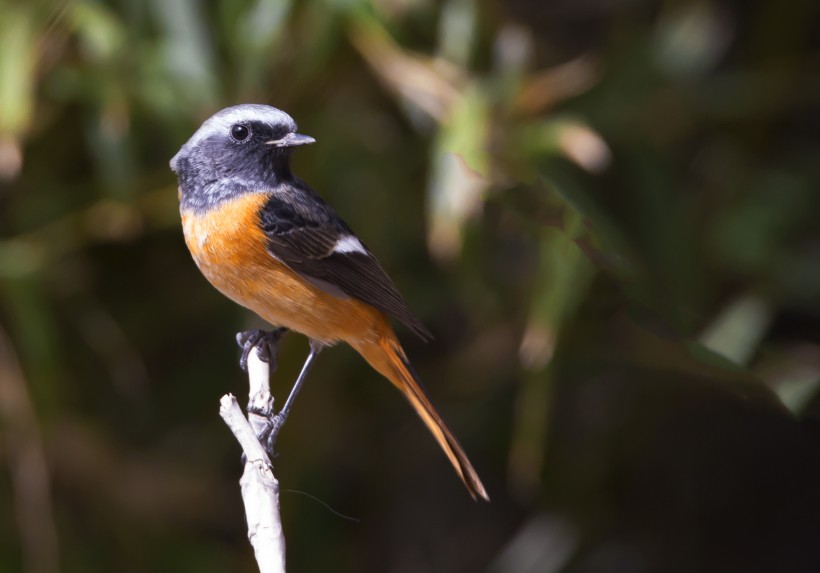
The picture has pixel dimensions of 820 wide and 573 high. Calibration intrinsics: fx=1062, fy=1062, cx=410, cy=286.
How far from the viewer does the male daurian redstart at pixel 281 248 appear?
3.84 feet

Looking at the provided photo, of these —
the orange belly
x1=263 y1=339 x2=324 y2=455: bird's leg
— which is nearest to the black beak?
the orange belly

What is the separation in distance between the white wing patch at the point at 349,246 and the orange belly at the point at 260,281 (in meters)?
0.07

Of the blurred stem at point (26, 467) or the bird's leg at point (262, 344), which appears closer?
the bird's leg at point (262, 344)

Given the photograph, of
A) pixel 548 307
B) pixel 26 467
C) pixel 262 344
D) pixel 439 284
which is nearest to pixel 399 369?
pixel 262 344

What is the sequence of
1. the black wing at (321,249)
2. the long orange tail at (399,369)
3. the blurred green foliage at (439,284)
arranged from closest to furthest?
the black wing at (321,249) → the long orange tail at (399,369) → the blurred green foliage at (439,284)

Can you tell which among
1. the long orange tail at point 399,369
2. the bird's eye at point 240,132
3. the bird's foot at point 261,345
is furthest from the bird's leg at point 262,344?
the bird's eye at point 240,132

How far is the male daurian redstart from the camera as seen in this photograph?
1172 mm

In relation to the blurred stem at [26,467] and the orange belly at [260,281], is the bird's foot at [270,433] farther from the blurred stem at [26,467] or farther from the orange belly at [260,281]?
the blurred stem at [26,467]

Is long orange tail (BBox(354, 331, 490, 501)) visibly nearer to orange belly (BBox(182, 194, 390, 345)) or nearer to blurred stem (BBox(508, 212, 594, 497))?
orange belly (BBox(182, 194, 390, 345))

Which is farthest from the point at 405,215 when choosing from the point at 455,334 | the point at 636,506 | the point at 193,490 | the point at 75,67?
the point at 636,506

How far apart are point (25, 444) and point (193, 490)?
53 cm

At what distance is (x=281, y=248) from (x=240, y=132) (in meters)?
0.21

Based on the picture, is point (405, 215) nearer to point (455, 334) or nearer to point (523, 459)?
point (455, 334)

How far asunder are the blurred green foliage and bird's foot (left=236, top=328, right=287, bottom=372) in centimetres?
40
